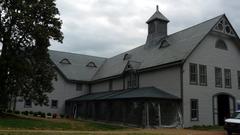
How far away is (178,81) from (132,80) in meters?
8.13

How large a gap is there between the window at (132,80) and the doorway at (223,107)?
29.4ft

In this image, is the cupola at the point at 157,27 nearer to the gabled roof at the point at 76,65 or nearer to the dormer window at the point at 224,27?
the dormer window at the point at 224,27

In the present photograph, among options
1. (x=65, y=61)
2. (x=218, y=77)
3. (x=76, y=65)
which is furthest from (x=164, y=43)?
(x=65, y=61)

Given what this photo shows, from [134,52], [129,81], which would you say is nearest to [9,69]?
[129,81]

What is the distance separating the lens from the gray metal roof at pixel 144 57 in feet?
99.3

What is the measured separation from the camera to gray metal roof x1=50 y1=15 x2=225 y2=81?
99.3ft

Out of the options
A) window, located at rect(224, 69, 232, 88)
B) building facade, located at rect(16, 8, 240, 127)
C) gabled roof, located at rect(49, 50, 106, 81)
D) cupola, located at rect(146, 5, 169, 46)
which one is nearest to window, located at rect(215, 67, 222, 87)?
building facade, located at rect(16, 8, 240, 127)

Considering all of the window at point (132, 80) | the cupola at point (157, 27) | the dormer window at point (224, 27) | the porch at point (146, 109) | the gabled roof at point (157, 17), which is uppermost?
the gabled roof at point (157, 17)

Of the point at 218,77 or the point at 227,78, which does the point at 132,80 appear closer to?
the point at 218,77

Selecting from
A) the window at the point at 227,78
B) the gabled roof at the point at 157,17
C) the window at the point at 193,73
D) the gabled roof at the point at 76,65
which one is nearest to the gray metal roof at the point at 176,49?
the window at the point at 193,73

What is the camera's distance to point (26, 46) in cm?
2927

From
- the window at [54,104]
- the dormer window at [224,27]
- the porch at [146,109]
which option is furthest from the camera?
the window at [54,104]

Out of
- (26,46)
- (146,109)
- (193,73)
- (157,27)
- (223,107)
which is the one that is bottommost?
(146,109)

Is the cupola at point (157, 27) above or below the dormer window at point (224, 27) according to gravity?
above
